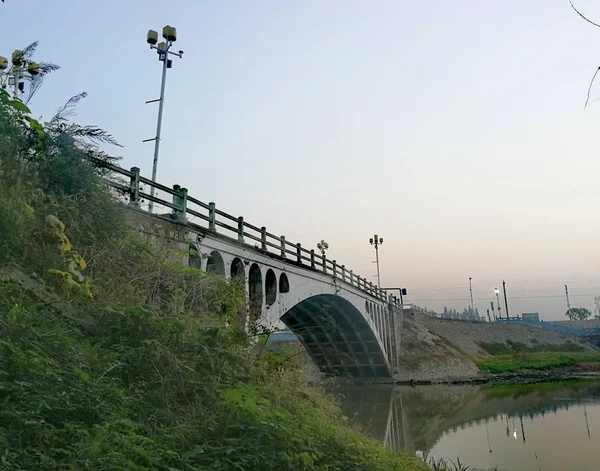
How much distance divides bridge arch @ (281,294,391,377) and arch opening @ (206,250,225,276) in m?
11.3

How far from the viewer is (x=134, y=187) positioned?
32.9 feet

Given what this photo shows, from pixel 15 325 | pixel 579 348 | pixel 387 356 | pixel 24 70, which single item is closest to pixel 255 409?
pixel 15 325

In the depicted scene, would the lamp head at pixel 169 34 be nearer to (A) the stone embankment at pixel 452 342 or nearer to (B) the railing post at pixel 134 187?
(B) the railing post at pixel 134 187

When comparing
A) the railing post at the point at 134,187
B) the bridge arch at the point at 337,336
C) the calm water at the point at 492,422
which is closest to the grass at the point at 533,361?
the calm water at the point at 492,422

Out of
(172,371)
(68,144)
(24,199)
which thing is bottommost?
(172,371)

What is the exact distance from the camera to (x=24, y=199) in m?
6.41

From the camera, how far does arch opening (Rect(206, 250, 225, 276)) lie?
1257 centimetres

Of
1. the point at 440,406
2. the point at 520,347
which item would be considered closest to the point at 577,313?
the point at 520,347

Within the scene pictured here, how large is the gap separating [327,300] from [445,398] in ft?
35.5

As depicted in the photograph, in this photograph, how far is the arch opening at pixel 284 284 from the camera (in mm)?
17156

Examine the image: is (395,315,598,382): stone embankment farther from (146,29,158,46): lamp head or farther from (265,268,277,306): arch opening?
(146,29,158,46): lamp head

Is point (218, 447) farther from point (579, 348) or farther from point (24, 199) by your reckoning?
point (579, 348)

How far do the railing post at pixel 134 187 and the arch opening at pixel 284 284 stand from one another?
7.82 m

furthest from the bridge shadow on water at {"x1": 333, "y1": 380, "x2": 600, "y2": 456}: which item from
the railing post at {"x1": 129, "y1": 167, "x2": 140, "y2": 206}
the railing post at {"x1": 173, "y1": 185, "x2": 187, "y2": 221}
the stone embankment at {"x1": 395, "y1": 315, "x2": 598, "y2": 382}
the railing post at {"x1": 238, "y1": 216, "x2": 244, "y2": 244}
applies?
the railing post at {"x1": 129, "y1": 167, "x2": 140, "y2": 206}
